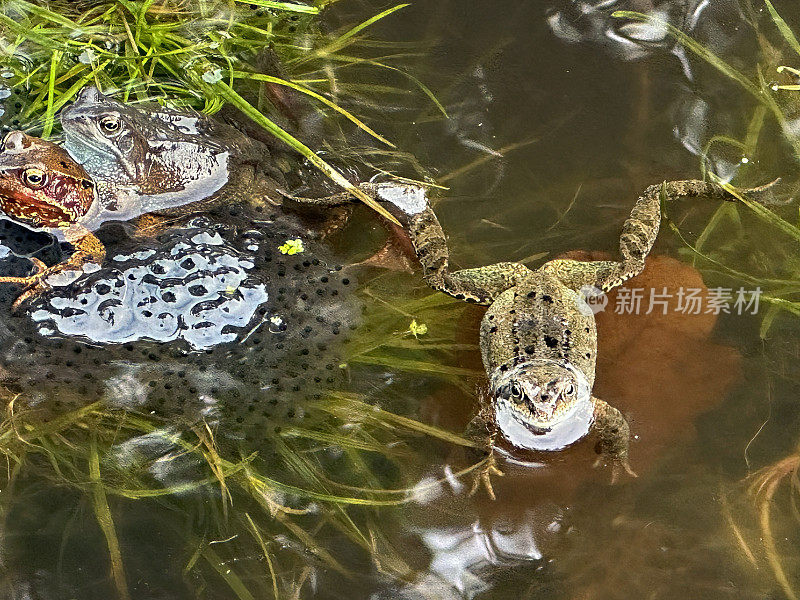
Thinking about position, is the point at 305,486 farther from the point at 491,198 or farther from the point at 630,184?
the point at 630,184

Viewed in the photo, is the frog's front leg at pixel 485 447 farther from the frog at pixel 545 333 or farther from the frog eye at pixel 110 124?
the frog eye at pixel 110 124

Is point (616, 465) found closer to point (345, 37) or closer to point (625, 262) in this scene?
point (625, 262)

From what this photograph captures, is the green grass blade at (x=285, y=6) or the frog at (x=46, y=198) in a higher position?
the green grass blade at (x=285, y=6)

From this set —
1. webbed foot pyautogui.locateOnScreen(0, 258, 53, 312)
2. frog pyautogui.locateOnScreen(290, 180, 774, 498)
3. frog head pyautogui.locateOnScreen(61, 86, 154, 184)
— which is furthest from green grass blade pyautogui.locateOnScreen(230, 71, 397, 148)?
webbed foot pyautogui.locateOnScreen(0, 258, 53, 312)

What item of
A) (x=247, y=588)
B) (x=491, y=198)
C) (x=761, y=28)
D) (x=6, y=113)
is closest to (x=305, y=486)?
(x=247, y=588)

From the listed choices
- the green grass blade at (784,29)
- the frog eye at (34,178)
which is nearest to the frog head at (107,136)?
the frog eye at (34,178)

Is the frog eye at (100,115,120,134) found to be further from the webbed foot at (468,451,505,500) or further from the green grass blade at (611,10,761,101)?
the green grass blade at (611,10,761,101)
